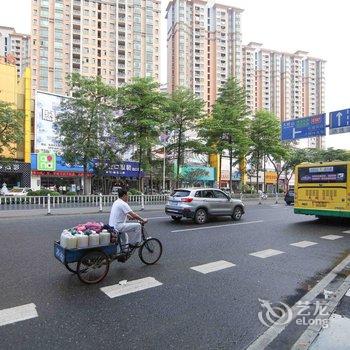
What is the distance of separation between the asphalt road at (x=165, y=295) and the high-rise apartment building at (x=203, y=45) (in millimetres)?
91354

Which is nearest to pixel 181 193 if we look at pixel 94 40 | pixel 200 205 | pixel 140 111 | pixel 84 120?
pixel 200 205

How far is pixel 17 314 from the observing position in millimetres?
4270

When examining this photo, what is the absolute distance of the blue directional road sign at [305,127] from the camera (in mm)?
21906

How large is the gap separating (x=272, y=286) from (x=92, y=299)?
3.03 metres

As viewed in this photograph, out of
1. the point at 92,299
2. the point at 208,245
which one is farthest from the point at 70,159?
the point at 92,299

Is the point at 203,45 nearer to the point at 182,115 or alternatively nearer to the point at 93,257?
the point at 182,115

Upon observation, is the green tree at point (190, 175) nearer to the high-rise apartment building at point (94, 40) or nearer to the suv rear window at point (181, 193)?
the suv rear window at point (181, 193)

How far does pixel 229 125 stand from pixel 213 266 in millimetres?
25918

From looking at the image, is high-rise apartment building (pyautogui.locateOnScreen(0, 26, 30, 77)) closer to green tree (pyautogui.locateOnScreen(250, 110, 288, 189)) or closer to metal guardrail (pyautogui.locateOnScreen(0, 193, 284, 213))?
green tree (pyautogui.locateOnScreen(250, 110, 288, 189))

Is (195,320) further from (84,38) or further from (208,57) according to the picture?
(208,57)

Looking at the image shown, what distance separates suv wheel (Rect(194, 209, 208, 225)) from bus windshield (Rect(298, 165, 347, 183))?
4619mm

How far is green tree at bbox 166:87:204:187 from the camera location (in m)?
28.6

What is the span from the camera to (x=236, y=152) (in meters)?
33.3

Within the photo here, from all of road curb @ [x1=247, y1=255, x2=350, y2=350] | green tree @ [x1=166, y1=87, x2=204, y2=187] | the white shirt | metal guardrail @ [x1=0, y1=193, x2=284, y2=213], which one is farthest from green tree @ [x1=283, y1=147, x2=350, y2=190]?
the white shirt
